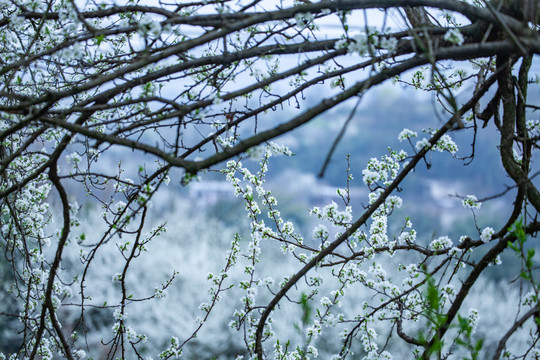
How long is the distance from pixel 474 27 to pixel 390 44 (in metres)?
0.39

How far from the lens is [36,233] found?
2.31m

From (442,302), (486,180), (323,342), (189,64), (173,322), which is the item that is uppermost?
(486,180)

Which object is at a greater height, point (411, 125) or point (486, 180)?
point (411, 125)

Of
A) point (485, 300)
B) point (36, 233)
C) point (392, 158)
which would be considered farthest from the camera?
point (485, 300)

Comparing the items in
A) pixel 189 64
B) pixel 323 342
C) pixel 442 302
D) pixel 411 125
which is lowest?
pixel 442 302

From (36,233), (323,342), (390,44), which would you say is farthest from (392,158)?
(323,342)

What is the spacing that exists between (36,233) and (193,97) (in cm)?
113

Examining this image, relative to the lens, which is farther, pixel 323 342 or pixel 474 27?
pixel 323 342

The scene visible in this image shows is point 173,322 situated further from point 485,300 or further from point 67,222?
point 67,222

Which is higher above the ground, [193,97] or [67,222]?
[193,97]

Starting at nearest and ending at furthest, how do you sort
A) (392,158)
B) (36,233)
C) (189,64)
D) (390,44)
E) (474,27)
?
1. (390,44)
2. (189,64)
3. (474,27)
4. (392,158)
5. (36,233)

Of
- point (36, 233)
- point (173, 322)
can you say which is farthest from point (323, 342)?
point (36, 233)

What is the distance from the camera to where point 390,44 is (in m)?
1.27

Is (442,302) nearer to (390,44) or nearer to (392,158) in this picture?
(392,158)
